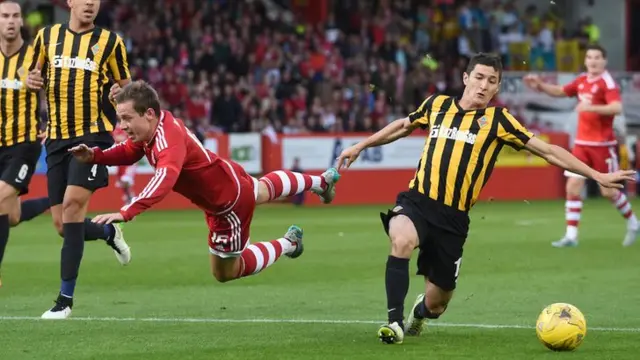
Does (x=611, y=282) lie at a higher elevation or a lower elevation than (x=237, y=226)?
lower

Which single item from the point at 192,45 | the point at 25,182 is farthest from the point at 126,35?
the point at 25,182

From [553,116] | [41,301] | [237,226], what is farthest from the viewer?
[553,116]

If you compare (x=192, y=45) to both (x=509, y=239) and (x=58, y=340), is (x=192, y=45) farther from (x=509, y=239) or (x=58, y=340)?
(x=58, y=340)

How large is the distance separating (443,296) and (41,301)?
366cm

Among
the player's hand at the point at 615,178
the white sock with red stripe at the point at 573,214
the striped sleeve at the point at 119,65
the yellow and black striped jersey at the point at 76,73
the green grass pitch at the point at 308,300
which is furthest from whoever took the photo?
the white sock with red stripe at the point at 573,214

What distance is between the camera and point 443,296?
8242 mm

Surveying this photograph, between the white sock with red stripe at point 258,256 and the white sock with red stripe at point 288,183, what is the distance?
1.14ft

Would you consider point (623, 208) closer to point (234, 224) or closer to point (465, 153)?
point (465, 153)

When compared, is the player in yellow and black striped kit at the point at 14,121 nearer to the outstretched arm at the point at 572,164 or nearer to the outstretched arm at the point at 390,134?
the outstretched arm at the point at 390,134

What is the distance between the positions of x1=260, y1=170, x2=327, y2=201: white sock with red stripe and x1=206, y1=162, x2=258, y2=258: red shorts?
14.4 inches

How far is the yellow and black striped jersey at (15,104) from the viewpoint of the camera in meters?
10.8

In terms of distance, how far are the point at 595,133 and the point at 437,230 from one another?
787 cm

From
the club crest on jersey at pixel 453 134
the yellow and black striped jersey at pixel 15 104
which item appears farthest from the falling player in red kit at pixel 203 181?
the yellow and black striped jersey at pixel 15 104

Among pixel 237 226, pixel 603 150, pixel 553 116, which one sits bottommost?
pixel 553 116
